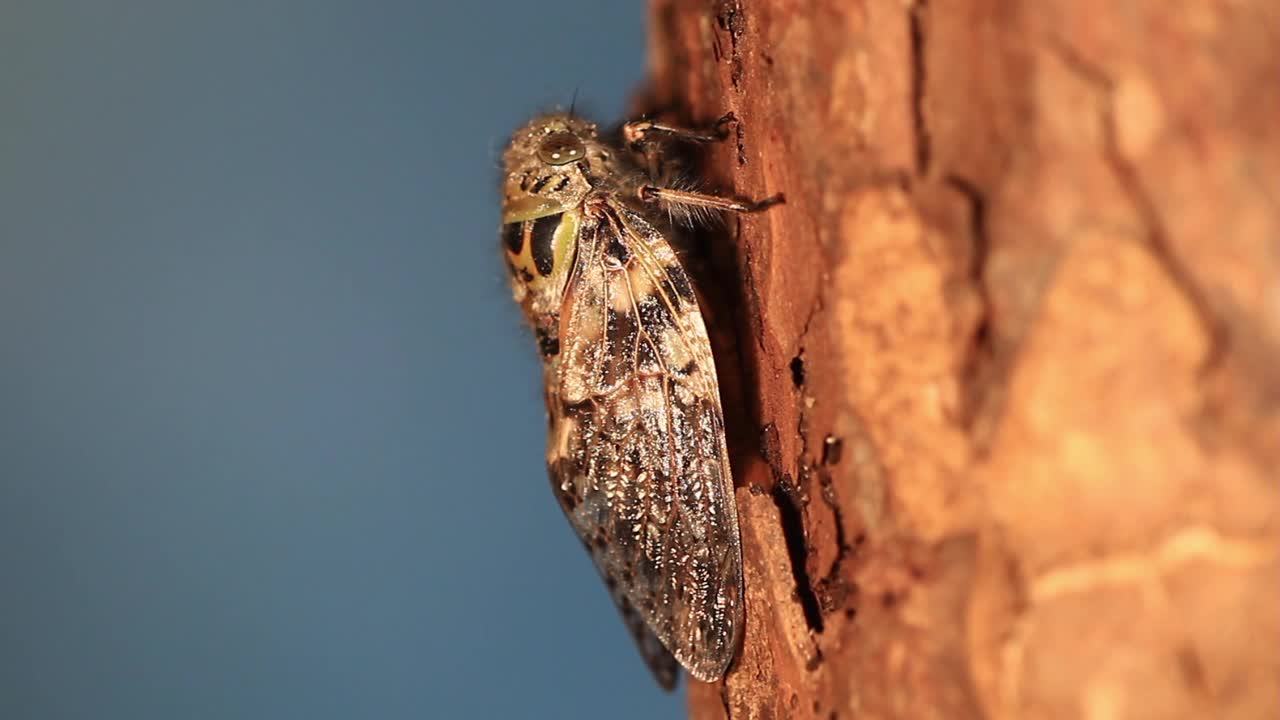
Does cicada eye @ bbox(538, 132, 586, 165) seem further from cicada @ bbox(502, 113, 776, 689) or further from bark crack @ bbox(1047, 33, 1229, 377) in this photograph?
bark crack @ bbox(1047, 33, 1229, 377)

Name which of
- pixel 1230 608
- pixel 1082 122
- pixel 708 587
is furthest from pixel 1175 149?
pixel 708 587

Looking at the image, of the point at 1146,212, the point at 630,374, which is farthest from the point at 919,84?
the point at 630,374

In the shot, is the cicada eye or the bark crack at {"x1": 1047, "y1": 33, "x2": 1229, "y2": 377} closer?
the bark crack at {"x1": 1047, "y1": 33, "x2": 1229, "y2": 377}

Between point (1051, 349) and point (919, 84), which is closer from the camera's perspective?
point (1051, 349)

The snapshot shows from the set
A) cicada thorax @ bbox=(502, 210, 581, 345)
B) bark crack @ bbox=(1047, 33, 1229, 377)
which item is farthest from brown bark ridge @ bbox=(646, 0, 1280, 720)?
cicada thorax @ bbox=(502, 210, 581, 345)

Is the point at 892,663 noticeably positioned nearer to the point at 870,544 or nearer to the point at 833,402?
the point at 870,544

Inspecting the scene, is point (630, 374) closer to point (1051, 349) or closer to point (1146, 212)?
point (1051, 349)

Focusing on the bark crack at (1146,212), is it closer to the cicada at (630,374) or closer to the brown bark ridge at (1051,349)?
the brown bark ridge at (1051,349)
